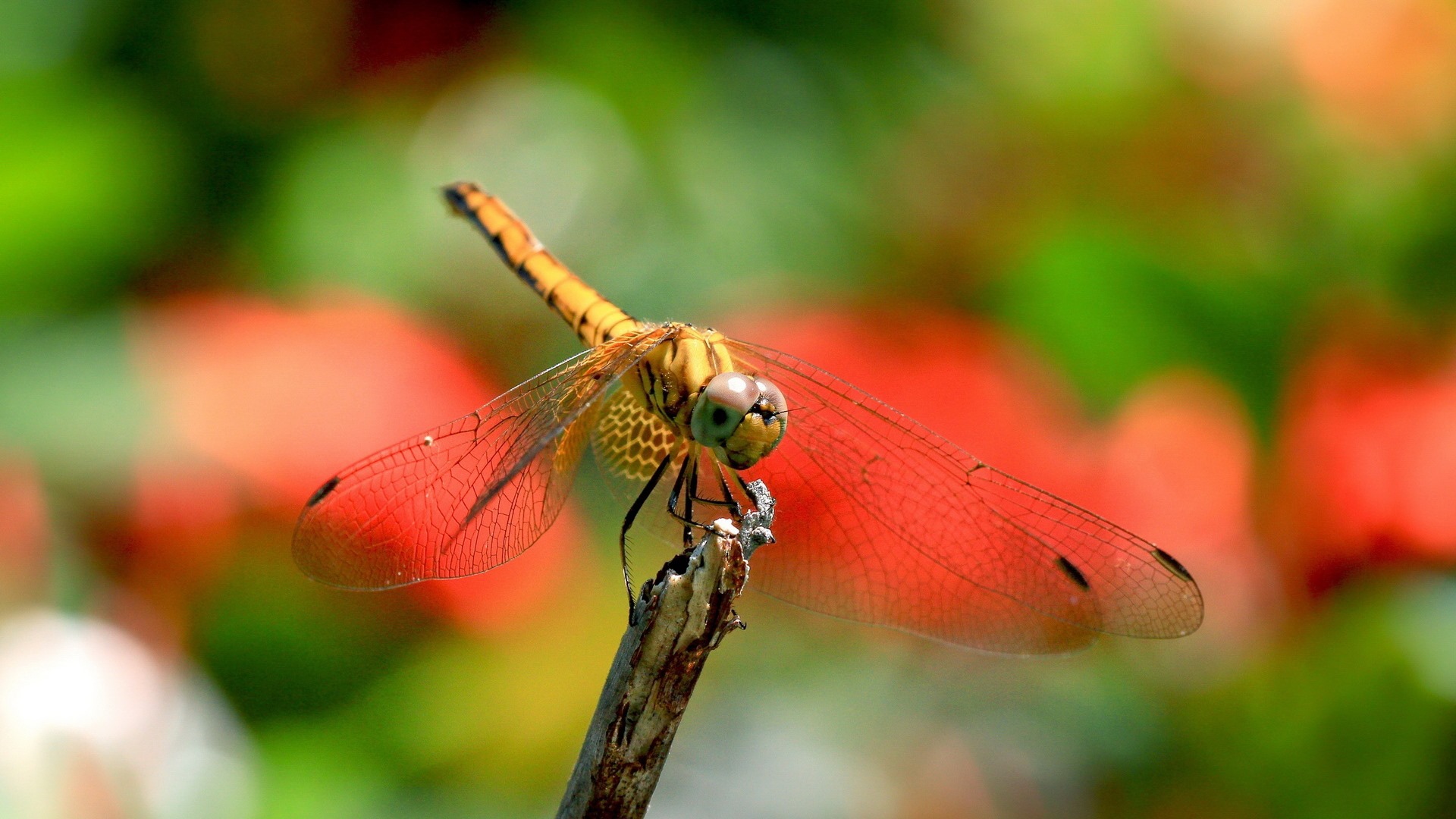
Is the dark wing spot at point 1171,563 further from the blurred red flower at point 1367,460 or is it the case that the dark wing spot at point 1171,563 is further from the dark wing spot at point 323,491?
the dark wing spot at point 323,491

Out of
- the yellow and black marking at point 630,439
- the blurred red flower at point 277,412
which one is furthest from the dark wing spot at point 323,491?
the blurred red flower at point 277,412

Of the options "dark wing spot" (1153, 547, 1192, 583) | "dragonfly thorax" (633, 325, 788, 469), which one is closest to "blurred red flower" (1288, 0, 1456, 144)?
"dark wing spot" (1153, 547, 1192, 583)

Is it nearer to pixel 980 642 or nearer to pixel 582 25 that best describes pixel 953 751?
pixel 980 642

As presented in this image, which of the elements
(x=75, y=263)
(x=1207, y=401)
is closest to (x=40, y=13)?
(x=75, y=263)

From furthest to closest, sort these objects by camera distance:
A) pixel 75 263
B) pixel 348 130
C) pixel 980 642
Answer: pixel 348 130
pixel 75 263
pixel 980 642

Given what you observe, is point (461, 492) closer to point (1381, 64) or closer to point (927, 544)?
point (927, 544)

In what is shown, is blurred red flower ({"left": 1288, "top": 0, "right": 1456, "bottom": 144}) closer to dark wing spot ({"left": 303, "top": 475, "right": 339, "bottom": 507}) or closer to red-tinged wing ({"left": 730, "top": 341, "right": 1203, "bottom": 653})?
red-tinged wing ({"left": 730, "top": 341, "right": 1203, "bottom": 653})
